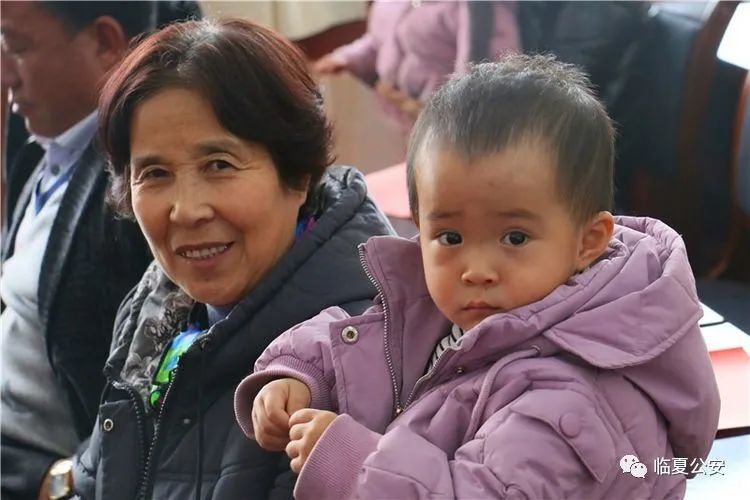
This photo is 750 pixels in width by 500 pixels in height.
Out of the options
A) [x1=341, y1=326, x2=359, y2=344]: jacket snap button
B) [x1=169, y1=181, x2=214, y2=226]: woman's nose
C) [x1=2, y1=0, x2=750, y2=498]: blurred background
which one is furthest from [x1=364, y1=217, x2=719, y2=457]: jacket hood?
[x1=2, y1=0, x2=750, y2=498]: blurred background

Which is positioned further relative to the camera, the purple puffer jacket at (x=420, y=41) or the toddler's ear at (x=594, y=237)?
the purple puffer jacket at (x=420, y=41)

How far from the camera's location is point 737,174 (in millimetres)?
2045

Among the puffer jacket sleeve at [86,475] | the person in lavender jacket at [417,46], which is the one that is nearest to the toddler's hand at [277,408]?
the puffer jacket sleeve at [86,475]

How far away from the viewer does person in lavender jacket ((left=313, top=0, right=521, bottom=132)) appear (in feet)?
7.92

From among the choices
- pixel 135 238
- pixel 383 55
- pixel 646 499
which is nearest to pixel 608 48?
pixel 383 55

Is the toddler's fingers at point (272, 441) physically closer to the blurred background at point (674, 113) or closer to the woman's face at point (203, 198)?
the woman's face at point (203, 198)

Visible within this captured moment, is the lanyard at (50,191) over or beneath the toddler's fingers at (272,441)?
beneath

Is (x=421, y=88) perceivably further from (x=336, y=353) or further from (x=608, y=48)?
(x=336, y=353)

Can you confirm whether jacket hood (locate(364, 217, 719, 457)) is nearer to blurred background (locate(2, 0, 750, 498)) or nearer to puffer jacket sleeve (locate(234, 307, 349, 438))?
puffer jacket sleeve (locate(234, 307, 349, 438))

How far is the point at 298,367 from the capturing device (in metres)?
1.00

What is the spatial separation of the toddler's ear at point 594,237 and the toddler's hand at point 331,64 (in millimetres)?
2054

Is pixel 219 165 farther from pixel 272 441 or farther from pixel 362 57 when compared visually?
pixel 362 57

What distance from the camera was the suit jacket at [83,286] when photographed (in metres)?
1.54

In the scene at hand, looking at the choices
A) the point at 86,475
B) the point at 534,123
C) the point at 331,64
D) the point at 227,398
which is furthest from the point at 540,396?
A: the point at 331,64
